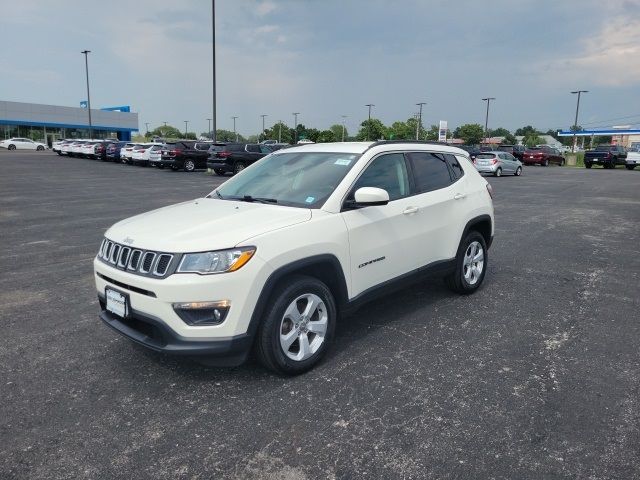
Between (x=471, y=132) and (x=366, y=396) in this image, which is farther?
(x=471, y=132)

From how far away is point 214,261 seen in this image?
3.22 m

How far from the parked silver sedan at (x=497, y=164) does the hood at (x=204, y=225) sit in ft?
84.1

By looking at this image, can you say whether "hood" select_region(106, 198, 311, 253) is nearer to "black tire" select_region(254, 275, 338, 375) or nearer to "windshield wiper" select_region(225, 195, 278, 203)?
"windshield wiper" select_region(225, 195, 278, 203)

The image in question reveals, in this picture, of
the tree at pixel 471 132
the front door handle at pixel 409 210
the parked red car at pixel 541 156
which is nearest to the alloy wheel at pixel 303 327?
the front door handle at pixel 409 210

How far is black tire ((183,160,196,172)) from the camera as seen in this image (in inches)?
1093

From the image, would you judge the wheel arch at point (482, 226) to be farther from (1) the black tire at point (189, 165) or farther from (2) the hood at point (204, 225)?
(1) the black tire at point (189, 165)

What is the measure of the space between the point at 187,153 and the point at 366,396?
1023 inches

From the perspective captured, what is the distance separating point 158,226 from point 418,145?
278 centimetres

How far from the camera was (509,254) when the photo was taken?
7.82 metres

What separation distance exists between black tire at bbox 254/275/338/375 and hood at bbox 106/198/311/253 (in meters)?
0.44

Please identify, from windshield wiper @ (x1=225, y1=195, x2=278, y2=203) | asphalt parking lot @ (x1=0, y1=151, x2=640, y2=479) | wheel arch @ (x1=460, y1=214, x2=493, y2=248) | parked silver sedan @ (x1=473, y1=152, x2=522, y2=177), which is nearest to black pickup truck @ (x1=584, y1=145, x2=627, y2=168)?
parked silver sedan @ (x1=473, y1=152, x2=522, y2=177)

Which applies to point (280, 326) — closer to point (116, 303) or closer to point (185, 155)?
point (116, 303)

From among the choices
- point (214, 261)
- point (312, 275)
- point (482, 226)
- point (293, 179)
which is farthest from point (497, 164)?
point (214, 261)

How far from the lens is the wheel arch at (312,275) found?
3.34m
